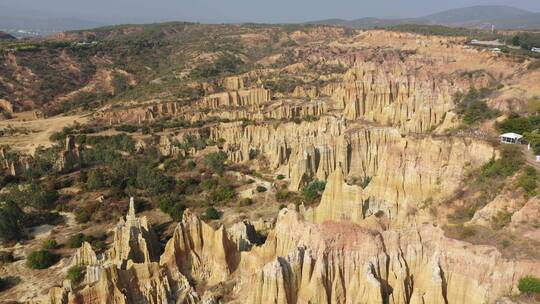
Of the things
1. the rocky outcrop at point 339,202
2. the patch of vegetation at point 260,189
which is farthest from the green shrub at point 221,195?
the rocky outcrop at point 339,202

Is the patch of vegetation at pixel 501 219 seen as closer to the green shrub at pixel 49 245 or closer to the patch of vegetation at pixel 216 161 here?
the green shrub at pixel 49 245

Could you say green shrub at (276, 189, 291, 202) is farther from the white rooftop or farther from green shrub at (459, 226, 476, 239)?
green shrub at (459, 226, 476, 239)

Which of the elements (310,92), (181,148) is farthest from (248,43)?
(181,148)

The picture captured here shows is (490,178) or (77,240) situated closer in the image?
(490,178)

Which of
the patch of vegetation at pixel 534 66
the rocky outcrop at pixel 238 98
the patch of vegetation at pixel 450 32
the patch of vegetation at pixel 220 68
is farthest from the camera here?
the patch of vegetation at pixel 450 32

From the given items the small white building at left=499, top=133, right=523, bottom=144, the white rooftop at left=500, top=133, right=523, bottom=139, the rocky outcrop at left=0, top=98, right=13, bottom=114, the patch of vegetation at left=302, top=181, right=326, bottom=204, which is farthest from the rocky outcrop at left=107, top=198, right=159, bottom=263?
the rocky outcrop at left=0, top=98, right=13, bottom=114

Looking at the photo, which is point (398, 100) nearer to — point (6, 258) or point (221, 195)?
point (221, 195)

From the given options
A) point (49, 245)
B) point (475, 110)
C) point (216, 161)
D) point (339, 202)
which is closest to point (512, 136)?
point (475, 110)
